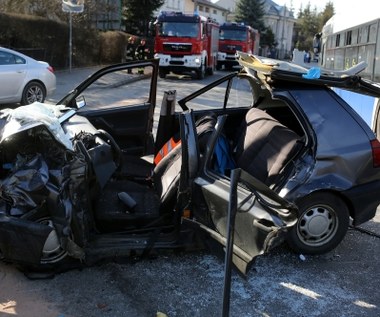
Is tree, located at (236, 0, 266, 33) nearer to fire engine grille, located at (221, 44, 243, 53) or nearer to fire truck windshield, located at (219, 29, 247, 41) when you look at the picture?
fire truck windshield, located at (219, 29, 247, 41)

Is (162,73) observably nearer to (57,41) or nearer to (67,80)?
(57,41)

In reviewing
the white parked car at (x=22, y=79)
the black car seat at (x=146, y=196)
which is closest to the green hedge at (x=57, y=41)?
the white parked car at (x=22, y=79)

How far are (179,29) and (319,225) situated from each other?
19.2 meters

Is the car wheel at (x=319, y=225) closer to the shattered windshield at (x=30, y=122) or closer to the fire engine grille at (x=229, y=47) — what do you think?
the shattered windshield at (x=30, y=122)

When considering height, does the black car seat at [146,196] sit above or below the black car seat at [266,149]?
below

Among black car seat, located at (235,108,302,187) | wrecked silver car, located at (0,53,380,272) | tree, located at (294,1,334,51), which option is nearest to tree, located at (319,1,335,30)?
tree, located at (294,1,334,51)

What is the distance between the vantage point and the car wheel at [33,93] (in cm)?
1177

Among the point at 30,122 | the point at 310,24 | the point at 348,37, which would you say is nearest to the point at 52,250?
the point at 30,122

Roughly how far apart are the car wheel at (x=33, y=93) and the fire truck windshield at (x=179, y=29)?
35.6 ft

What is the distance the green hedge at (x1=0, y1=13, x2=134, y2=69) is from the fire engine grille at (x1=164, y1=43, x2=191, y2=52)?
476 centimetres

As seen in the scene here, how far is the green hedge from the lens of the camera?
19562 millimetres

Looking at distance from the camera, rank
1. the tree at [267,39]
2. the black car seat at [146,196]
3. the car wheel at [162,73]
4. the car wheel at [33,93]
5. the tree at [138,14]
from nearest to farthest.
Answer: the black car seat at [146,196], the car wheel at [33,93], the car wheel at [162,73], the tree at [138,14], the tree at [267,39]

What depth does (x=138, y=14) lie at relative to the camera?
3600 centimetres

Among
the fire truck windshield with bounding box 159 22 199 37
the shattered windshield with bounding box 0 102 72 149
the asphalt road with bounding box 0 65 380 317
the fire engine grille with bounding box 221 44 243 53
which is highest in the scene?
the fire truck windshield with bounding box 159 22 199 37
